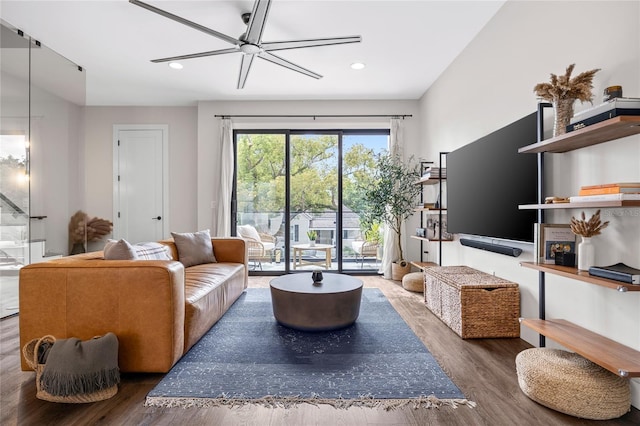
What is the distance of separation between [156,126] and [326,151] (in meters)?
2.91

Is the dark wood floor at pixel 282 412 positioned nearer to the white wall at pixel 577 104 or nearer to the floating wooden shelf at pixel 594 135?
the white wall at pixel 577 104

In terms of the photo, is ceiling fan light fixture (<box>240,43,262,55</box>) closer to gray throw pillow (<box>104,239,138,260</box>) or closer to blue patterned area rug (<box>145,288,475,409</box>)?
gray throw pillow (<box>104,239,138,260</box>)

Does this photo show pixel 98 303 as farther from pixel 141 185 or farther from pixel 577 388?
pixel 141 185

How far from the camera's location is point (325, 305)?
265 centimetres

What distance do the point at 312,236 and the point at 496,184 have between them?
3.02 m

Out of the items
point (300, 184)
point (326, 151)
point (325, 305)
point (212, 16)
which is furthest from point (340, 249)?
Result: point (212, 16)

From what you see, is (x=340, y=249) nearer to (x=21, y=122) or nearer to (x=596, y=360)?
(x=596, y=360)

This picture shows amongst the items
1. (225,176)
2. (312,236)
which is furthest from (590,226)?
(225,176)

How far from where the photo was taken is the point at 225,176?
5125 mm

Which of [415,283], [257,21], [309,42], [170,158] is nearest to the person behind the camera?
[257,21]

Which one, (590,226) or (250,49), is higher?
(250,49)

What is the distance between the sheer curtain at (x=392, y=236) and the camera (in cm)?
508

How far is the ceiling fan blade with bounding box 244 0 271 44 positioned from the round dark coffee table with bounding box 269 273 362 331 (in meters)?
2.13

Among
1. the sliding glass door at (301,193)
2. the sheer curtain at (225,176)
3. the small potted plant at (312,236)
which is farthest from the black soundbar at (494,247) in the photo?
the sheer curtain at (225,176)
